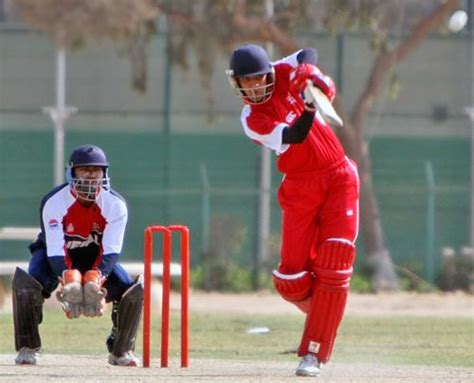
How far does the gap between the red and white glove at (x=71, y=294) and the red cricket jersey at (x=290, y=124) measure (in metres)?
1.43

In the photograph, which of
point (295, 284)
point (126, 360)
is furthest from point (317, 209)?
point (126, 360)

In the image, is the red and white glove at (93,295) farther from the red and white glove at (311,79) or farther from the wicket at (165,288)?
the red and white glove at (311,79)

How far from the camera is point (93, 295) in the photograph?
954 centimetres

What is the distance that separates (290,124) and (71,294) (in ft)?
5.69

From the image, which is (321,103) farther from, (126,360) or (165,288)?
(126,360)

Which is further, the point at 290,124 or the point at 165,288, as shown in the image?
the point at 165,288

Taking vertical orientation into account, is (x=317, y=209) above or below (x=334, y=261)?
above

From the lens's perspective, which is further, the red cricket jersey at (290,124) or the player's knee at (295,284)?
the player's knee at (295,284)

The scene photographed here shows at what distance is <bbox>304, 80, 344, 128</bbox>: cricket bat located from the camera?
9.02 meters

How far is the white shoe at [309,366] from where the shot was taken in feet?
31.0

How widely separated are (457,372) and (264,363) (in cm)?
151

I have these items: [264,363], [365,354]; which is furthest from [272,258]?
[264,363]

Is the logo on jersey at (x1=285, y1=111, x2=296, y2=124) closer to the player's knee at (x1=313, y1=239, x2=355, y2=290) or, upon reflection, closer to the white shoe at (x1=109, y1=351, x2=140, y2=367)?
the player's knee at (x1=313, y1=239, x2=355, y2=290)

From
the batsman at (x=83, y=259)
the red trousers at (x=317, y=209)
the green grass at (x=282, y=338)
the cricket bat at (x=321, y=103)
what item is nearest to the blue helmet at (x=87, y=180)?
the batsman at (x=83, y=259)
